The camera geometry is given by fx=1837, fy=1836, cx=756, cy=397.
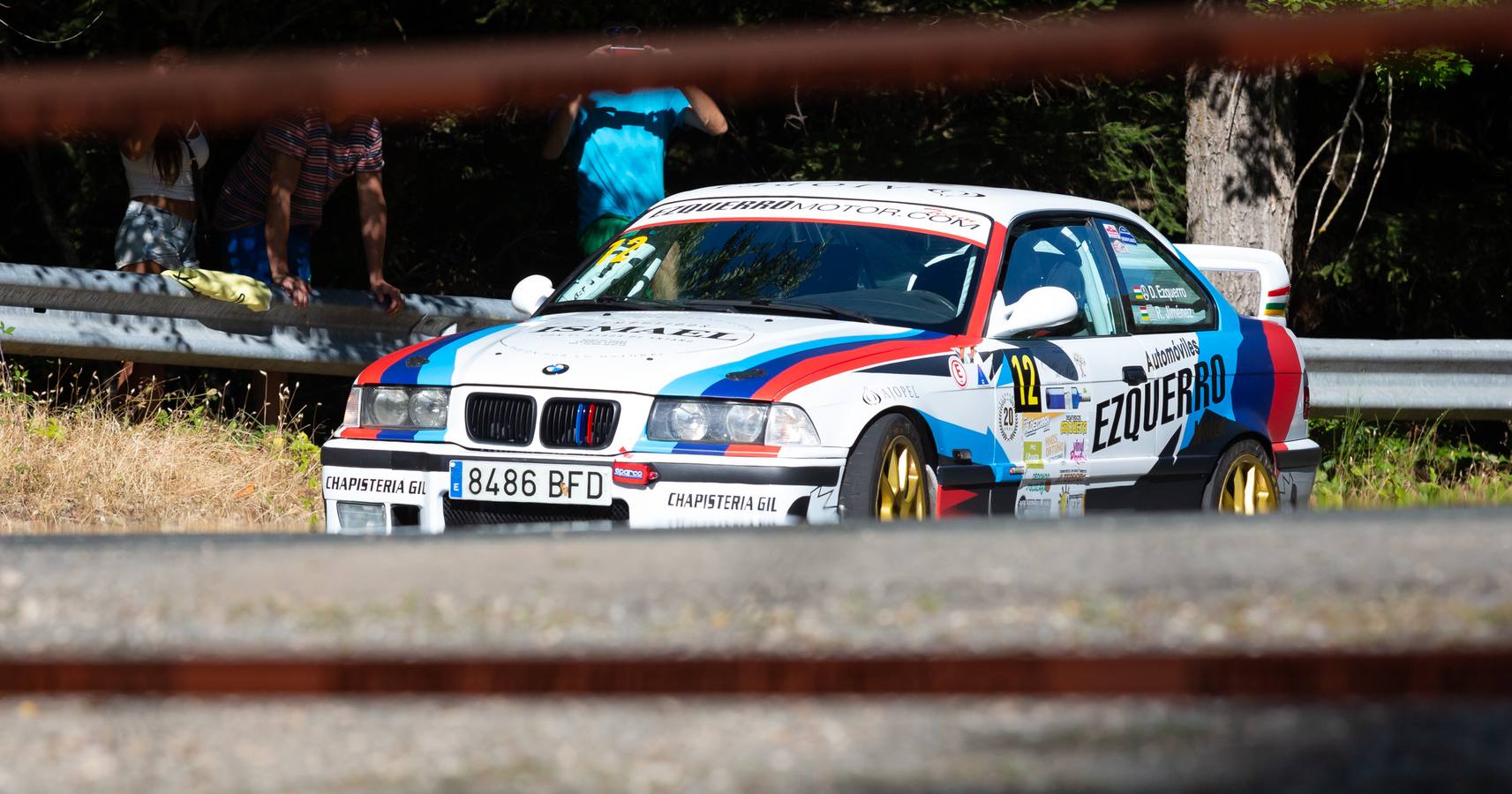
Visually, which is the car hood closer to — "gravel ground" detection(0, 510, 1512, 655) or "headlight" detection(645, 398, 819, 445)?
"headlight" detection(645, 398, 819, 445)

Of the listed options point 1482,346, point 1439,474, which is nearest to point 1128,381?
point 1482,346

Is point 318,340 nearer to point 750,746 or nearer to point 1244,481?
point 1244,481

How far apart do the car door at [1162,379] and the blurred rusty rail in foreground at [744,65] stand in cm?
521

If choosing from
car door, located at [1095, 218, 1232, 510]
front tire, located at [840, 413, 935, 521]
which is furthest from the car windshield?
car door, located at [1095, 218, 1232, 510]

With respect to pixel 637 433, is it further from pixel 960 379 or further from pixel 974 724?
pixel 974 724

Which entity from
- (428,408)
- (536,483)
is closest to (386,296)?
(428,408)

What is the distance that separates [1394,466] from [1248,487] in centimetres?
294

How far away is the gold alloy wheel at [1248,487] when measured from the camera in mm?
7094

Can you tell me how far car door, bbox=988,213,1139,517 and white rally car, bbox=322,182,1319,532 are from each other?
0.01 metres

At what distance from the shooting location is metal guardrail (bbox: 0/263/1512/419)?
8.21 m

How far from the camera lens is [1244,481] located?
23.7ft

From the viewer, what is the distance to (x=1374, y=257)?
13.7m

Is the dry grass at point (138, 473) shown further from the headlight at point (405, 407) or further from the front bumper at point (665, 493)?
the front bumper at point (665, 493)

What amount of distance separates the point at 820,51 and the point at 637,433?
4.02 m
